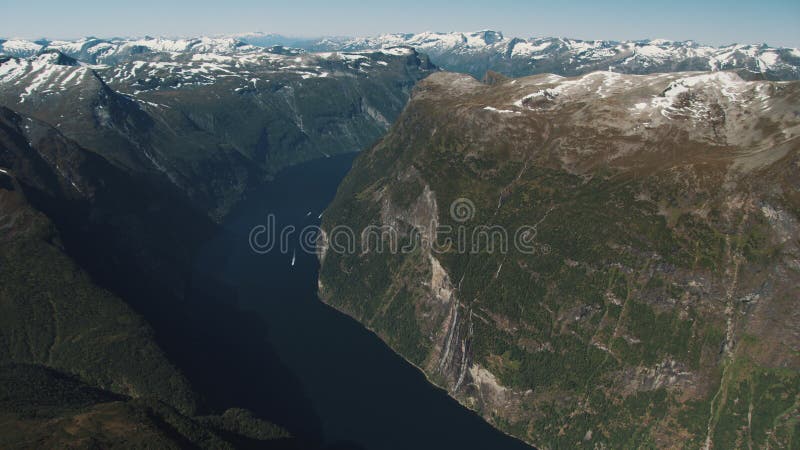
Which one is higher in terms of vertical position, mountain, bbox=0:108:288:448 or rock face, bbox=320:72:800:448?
rock face, bbox=320:72:800:448

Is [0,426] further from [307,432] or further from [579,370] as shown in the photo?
[579,370]

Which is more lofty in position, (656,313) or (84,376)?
(656,313)

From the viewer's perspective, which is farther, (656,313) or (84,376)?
(84,376)

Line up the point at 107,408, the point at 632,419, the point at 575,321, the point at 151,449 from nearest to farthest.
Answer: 1. the point at 151,449
2. the point at 107,408
3. the point at 632,419
4. the point at 575,321

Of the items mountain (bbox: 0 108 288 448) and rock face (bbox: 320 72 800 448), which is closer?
mountain (bbox: 0 108 288 448)

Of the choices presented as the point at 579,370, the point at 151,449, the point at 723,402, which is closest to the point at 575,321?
the point at 579,370

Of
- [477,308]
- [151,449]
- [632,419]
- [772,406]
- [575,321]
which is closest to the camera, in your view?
[151,449]

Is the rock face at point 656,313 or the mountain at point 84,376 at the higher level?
the rock face at point 656,313

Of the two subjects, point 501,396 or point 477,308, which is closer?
point 501,396

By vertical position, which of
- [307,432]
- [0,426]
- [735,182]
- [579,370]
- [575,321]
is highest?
[735,182]

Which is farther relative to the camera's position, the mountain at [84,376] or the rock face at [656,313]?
the rock face at [656,313]

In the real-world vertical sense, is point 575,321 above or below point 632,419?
above
